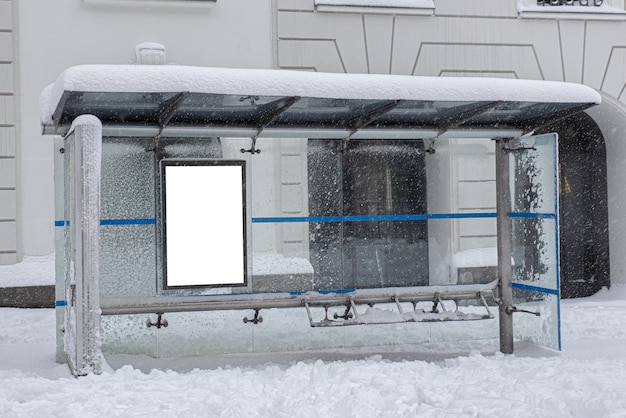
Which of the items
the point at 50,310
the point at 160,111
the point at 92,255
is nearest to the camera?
the point at 92,255

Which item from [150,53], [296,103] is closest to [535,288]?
[296,103]

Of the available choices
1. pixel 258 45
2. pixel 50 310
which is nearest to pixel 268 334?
pixel 50 310

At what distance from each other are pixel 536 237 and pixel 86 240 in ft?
11.9

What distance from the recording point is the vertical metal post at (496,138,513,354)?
734 cm

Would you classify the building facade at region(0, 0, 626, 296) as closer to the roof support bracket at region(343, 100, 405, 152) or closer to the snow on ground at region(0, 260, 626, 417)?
the snow on ground at region(0, 260, 626, 417)

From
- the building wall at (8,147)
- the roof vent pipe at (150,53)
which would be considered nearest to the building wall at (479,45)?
the roof vent pipe at (150,53)

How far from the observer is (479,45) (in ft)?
39.4

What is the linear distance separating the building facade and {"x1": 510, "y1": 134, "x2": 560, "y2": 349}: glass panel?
15.6 ft

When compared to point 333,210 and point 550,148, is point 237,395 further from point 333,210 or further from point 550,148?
point 550,148

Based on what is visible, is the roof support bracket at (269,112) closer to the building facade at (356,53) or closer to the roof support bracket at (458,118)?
the roof support bracket at (458,118)

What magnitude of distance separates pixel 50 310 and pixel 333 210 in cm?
456

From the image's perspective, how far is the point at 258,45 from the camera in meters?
11.4

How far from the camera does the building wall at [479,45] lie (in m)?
11.5

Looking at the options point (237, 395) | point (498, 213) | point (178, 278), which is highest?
point (498, 213)
